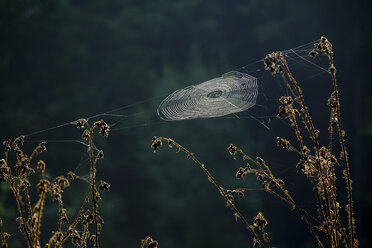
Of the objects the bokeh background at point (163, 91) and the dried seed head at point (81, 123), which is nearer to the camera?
the dried seed head at point (81, 123)

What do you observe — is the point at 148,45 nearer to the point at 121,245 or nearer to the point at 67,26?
the point at 67,26

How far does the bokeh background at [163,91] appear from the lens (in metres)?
13.1

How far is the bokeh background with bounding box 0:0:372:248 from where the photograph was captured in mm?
13102

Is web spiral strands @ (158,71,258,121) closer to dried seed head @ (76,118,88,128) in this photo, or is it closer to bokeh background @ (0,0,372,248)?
dried seed head @ (76,118,88,128)

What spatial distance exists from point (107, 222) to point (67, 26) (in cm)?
655

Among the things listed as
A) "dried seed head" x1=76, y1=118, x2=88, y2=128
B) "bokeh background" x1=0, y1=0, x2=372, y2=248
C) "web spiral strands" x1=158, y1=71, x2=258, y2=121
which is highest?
"bokeh background" x1=0, y1=0, x2=372, y2=248

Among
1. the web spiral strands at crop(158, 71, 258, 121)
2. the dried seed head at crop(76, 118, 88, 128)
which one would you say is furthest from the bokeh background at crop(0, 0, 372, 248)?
the dried seed head at crop(76, 118, 88, 128)

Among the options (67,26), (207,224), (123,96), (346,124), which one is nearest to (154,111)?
(123,96)

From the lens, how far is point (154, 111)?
13.4 meters

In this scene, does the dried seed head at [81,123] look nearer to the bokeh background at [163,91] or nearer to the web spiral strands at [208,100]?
the web spiral strands at [208,100]

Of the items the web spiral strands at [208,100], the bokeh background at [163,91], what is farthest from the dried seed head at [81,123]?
the bokeh background at [163,91]

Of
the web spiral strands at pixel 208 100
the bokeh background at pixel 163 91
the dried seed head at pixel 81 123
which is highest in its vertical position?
the bokeh background at pixel 163 91

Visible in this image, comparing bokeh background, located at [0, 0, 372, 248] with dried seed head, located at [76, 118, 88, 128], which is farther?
bokeh background, located at [0, 0, 372, 248]

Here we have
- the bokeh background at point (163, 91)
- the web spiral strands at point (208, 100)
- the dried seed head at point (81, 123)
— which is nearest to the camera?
the dried seed head at point (81, 123)
